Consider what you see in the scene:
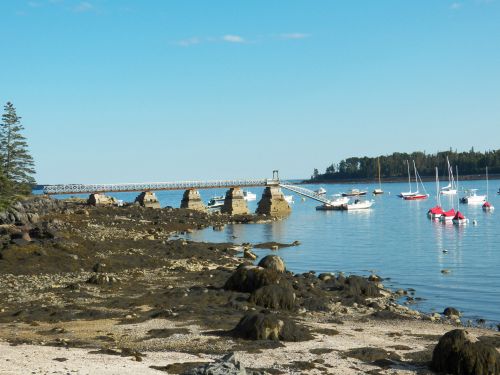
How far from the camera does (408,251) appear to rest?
69.7 meters

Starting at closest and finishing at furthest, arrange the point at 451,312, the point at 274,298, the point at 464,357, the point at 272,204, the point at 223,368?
the point at 223,368, the point at 464,357, the point at 274,298, the point at 451,312, the point at 272,204

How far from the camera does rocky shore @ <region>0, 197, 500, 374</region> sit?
74.1 feet

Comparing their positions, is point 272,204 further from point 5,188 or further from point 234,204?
point 5,188

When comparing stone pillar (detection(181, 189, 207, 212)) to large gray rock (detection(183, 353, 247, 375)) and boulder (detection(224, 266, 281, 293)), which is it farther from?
large gray rock (detection(183, 353, 247, 375))

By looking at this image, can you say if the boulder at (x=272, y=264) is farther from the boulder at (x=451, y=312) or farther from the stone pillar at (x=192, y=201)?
the stone pillar at (x=192, y=201)

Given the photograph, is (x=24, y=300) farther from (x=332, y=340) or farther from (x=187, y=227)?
(x=187, y=227)

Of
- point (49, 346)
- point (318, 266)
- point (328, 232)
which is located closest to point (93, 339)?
point (49, 346)

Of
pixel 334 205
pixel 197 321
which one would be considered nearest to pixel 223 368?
pixel 197 321

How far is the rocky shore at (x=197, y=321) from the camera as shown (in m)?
22.6

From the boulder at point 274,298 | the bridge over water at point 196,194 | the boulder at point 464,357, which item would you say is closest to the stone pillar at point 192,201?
the bridge over water at point 196,194

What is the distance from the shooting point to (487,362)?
22359mm

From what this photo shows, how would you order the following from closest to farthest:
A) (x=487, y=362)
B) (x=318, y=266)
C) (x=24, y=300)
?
(x=487, y=362) → (x=24, y=300) → (x=318, y=266)

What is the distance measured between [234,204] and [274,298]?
95210 millimetres

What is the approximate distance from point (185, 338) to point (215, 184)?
10971 centimetres
